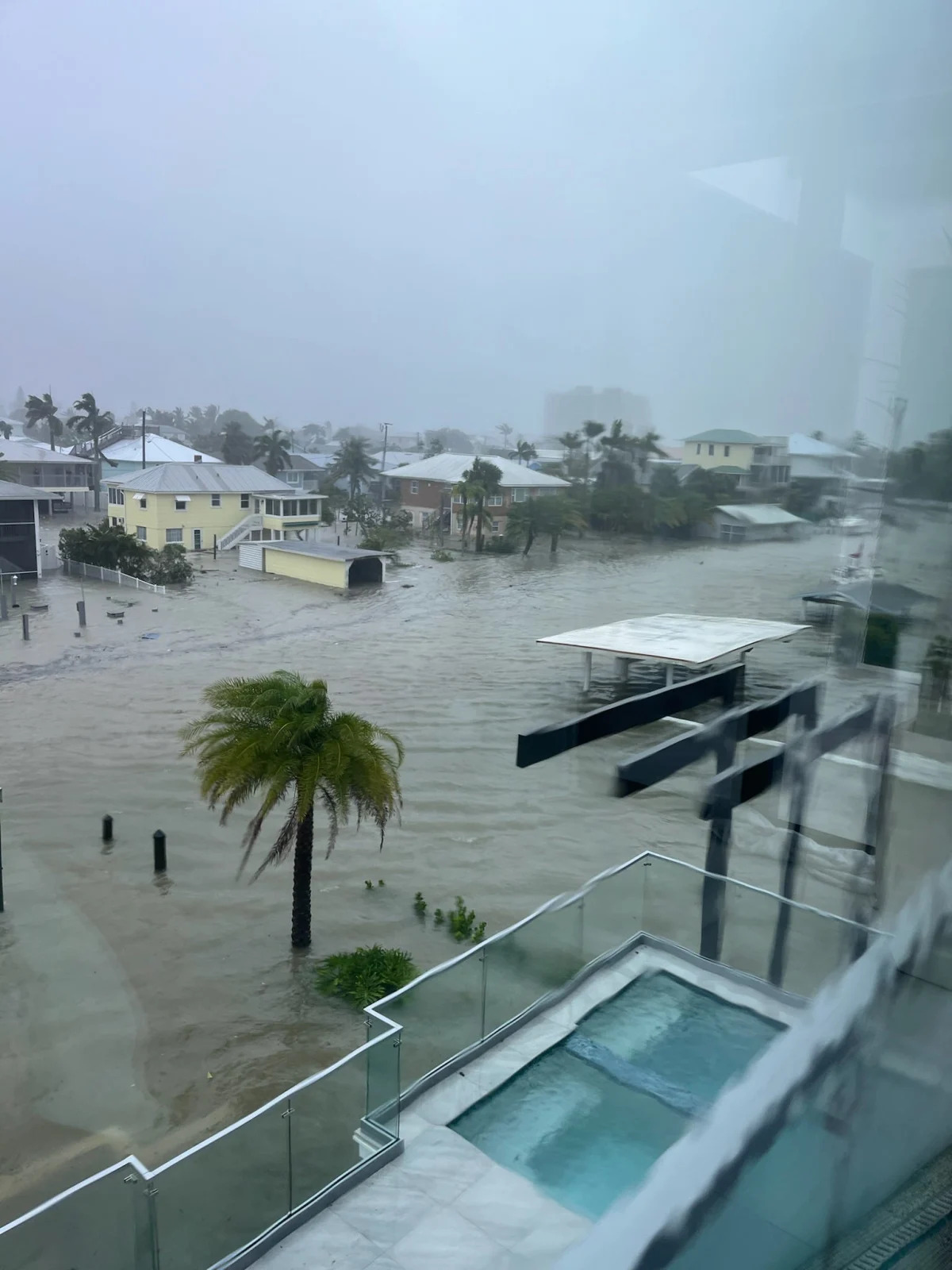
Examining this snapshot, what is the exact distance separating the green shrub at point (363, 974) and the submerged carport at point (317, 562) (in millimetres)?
4753

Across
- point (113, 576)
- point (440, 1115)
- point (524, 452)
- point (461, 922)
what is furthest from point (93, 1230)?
point (113, 576)

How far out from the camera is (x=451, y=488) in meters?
7.00

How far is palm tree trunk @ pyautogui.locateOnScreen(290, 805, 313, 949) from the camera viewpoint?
3551mm

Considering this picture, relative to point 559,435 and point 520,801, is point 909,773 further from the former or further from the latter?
point 520,801

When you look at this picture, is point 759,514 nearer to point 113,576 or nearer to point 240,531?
point 113,576

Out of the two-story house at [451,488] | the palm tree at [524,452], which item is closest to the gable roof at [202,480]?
the two-story house at [451,488]

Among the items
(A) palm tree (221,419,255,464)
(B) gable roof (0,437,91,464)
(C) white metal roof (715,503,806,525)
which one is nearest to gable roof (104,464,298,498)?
(B) gable roof (0,437,91,464)

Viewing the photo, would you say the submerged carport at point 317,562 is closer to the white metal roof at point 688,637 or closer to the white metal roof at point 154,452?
the white metal roof at point 154,452

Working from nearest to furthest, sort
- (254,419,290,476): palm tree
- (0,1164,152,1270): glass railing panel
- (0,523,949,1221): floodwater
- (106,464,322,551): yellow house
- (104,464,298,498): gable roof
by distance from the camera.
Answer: (0,1164,152,1270): glass railing panel, (0,523,949,1221): floodwater, (106,464,322,551): yellow house, (104,464,298,498): gable roof, (254,419,290,476): palm tree

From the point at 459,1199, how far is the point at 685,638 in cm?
270

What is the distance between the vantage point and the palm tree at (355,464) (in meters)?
8.84

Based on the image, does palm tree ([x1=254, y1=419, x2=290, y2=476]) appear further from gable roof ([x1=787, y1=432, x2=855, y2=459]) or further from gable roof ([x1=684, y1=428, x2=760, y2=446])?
gable roof ([x1=787, y1=432, x2=855, y2=459])

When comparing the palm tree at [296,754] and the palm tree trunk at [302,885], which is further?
the palm tree trunk at [302,885]

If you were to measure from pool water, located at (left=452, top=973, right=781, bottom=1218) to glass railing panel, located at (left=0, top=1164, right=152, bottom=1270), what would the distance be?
1.76 ft
